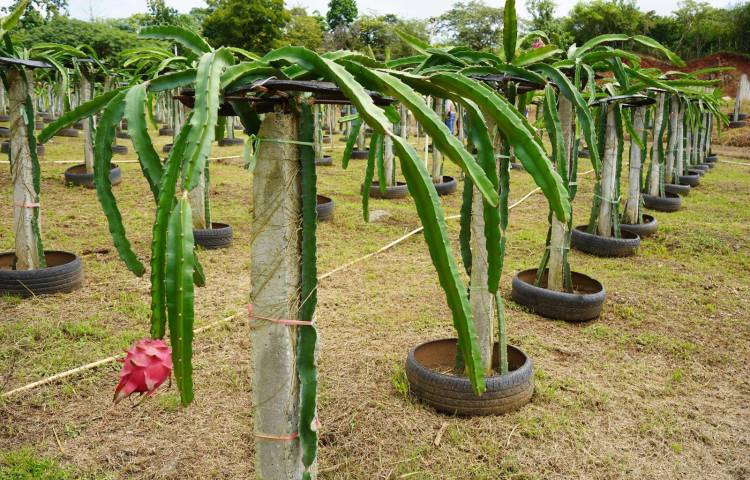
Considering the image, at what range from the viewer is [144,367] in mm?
1155

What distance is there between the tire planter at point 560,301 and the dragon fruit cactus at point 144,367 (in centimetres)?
272

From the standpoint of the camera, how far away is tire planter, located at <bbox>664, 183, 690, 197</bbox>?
299 inches

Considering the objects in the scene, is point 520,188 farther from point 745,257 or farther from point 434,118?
point 434,118

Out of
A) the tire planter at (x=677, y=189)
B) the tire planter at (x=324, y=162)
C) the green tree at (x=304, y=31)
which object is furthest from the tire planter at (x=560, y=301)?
the green tree at (x=304, y=31)

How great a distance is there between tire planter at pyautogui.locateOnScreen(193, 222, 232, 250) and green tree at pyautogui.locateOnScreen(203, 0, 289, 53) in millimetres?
17551

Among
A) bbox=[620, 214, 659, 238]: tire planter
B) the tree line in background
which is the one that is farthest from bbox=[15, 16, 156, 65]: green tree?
bbox=[620, 214, 659, 238]: tire planter

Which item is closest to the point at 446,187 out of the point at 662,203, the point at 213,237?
the point at 662,203

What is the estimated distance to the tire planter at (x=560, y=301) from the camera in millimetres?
3434

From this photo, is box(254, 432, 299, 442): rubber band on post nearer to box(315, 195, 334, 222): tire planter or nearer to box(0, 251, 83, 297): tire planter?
box(0, 251, 83, 297): tire planter

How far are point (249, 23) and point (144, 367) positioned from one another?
22355 millimetres

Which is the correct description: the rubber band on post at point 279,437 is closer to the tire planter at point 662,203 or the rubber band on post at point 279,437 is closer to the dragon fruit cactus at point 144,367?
the dragon fruit cactus at point 144,367

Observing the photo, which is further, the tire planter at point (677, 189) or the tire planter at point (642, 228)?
the tire planter at point (677, 189)

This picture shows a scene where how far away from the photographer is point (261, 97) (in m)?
1.37

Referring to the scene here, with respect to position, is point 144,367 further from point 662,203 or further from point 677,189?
point 677,189
